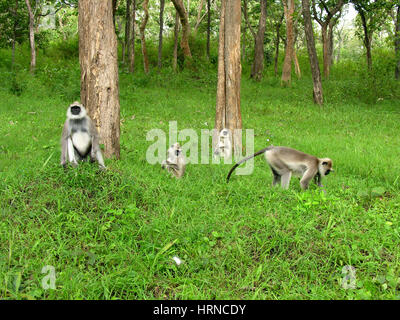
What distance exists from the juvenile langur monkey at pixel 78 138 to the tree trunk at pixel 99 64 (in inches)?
30.3

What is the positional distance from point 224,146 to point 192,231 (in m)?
3.76

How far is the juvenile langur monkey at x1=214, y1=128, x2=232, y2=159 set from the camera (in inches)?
300

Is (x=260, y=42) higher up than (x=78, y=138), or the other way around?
(x=260, y=42)

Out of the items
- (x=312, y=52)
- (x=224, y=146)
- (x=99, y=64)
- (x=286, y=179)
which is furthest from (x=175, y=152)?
(x=312, y=52)

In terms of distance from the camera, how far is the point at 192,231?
4121mm

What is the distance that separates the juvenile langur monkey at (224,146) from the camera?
762cm

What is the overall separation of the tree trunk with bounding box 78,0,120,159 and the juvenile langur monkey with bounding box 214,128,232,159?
235cm

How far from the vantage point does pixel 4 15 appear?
18281 millimetres

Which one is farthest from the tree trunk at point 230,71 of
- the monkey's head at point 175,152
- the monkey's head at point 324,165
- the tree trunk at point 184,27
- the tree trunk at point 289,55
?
the tree trunk at point 289,55

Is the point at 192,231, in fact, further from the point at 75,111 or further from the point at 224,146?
the point at 224,146

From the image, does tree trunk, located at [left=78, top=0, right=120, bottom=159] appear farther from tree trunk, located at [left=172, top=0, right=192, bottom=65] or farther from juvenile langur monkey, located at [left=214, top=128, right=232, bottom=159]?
tree trunk, located at [left=172, top=0, right=192, bottom=65]

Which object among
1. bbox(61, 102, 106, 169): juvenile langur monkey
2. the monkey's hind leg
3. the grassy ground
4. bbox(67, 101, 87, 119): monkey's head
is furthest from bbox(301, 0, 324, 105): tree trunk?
bbox(67, 101, 87, 119): monkey's head
